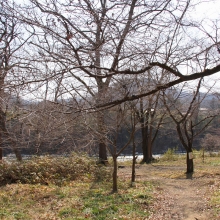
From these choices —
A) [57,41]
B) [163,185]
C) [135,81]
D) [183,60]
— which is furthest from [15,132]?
[183,60]

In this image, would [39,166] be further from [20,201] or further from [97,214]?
[97,214]

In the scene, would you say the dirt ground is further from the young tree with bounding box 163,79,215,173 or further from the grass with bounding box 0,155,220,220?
the young tree with bounding box 163,79,215,173

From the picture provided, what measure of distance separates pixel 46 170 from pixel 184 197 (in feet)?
17.0

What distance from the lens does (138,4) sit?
14.2 ft

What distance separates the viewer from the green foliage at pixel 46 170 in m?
10.3

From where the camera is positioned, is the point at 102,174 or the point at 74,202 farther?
the point at 102,174

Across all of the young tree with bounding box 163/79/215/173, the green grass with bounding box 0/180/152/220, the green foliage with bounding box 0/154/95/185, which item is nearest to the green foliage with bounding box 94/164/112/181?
the green foliage with bounding box 0/154/95/185

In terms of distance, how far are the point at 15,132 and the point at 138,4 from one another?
8.79 metres

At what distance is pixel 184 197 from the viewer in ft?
27.0

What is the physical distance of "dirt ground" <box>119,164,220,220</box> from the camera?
651 centimetres

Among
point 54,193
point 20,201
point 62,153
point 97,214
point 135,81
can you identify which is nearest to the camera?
point 97,214

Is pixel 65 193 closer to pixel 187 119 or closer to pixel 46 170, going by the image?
pixel 46 170

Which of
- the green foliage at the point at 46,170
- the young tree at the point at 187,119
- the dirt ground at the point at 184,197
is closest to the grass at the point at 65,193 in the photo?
the green foliage at the point at 46,170

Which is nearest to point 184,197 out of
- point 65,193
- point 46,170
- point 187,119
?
point 65,193
